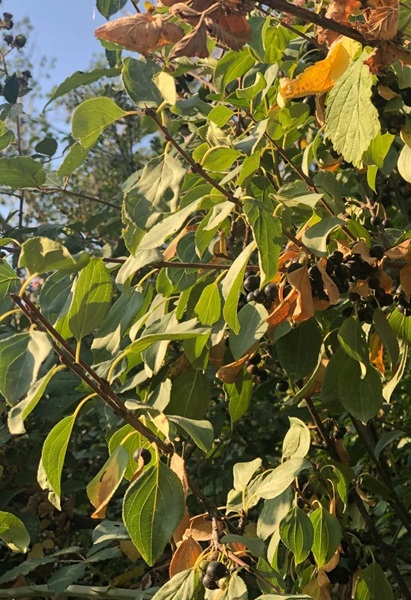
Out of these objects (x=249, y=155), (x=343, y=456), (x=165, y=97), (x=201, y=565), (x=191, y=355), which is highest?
(x=165, y=97)

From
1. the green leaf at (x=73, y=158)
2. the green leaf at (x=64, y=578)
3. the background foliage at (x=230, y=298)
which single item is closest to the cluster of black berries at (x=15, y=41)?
the background foliage at (x=230, y=298)

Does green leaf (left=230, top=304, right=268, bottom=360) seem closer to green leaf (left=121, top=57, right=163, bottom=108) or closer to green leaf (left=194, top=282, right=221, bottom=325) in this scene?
green leaf (left=194, top=282, right=221, bottom=325)

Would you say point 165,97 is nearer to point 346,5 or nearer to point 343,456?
point 346,5

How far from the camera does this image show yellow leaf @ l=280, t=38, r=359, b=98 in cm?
104

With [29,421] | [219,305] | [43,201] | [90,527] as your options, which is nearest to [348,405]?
[219,305]

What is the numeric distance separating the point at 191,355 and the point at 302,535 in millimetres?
332

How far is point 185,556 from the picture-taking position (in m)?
0.98

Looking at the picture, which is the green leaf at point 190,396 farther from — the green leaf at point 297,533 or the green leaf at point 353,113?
the green leaf at point 353,113

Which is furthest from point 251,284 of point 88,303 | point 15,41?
point 15,41

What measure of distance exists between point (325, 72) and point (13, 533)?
0.91m

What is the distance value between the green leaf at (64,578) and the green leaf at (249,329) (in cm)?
74

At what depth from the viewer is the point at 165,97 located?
99 centimetres

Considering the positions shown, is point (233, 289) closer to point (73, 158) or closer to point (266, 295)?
point (266, 295)

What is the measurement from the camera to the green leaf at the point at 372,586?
1.34 m
